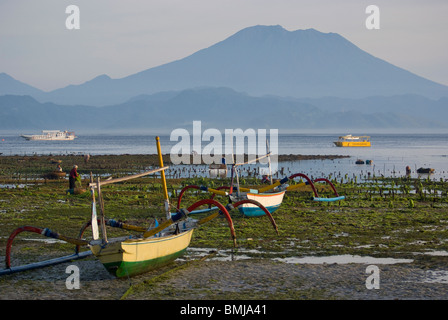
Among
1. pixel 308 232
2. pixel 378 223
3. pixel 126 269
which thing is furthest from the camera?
pixel 378 223

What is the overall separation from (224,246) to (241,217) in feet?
22.7

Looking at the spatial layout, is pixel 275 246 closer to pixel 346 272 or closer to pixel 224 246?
pixel 224 246

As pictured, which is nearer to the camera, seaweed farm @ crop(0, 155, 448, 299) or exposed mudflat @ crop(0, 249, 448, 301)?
exposed mudflat @ crop(0, 249, 448, 301)

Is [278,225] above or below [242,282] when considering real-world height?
above

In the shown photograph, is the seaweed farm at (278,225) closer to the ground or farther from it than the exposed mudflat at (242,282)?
farther from it

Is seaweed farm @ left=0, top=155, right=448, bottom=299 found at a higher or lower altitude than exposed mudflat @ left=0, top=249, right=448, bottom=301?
higher

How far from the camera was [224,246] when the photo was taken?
2333 cm

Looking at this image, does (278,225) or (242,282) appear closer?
(242,282)

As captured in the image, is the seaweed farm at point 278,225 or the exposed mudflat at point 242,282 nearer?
the exposed mudflat at point 242,282
